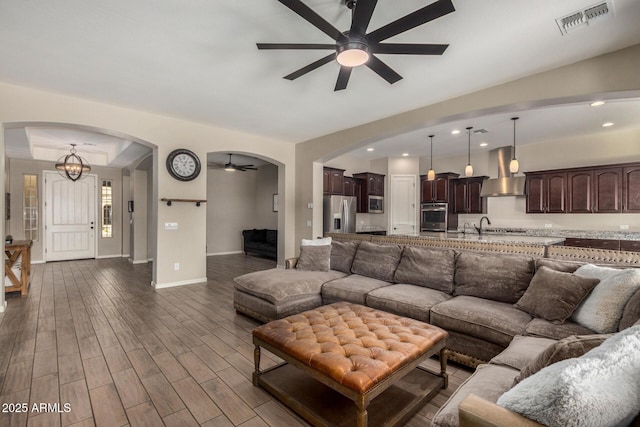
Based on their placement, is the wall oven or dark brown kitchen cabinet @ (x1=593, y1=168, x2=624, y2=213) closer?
dark brown kitchen cabinet @ (x1=593, y1=168, x2=624, y2=213)

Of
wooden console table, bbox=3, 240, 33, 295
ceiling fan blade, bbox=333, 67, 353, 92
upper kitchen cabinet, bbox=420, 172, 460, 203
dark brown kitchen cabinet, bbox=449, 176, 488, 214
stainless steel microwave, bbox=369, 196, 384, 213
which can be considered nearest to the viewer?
ceiling fan blade, bbox=333, 67, 353, 92

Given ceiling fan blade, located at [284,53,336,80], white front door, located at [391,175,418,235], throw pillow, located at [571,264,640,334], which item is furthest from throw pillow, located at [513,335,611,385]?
white front door, located at [391,175,418,235]

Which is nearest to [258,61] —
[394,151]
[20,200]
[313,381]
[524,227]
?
[313,381]

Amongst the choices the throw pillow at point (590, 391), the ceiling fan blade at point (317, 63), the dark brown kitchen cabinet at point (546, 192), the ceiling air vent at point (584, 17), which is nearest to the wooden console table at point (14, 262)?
the ceiling fan blade at point (317, 63)

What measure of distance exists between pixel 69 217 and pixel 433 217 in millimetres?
9565

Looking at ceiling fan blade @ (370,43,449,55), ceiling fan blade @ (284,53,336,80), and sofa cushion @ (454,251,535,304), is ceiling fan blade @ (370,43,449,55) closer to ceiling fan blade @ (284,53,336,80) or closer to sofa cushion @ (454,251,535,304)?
ceiling fan blade @ (284,53,336,80)

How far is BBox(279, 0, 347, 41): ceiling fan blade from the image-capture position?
5.84 feet

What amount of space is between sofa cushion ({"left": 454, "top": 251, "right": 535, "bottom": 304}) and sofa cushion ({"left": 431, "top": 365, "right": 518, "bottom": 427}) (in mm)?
1300

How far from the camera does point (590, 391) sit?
0.85m

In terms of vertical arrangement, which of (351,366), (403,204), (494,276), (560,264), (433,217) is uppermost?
(403,204)

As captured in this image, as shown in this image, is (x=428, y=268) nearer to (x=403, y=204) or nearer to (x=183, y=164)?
(x=183, y=164)

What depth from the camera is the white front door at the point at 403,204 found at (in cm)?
822

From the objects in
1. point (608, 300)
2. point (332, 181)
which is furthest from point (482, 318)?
point (332, 181)

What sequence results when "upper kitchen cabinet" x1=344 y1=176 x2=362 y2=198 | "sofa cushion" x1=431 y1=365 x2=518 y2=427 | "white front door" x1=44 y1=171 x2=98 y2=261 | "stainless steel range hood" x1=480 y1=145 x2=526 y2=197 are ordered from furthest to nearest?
"upper kitchen cabinet" x1=344 y1=176 x2=362 y2=198 < "white front door" x1=44 y1=171 x2=98 y2=261 < "stainless steel range hood" x1=480 y1=145 x2=526 y2=197 < "sofa cushion" x1=431 y1=365 x2=518 y2=427
